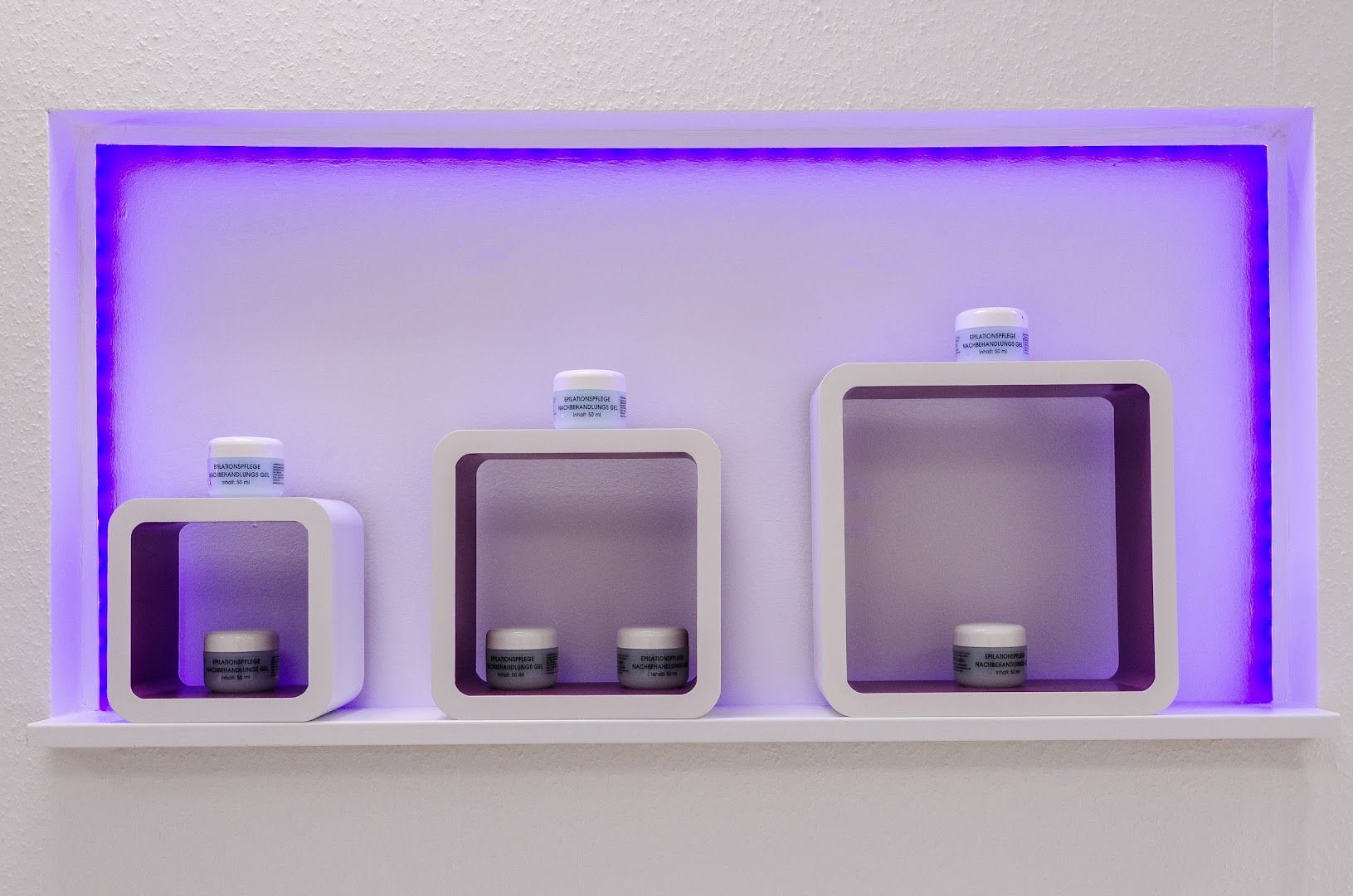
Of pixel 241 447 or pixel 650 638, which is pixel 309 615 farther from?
pixel 650 638

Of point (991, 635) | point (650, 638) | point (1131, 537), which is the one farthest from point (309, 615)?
point (1131, 537)

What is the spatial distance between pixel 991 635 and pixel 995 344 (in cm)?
24

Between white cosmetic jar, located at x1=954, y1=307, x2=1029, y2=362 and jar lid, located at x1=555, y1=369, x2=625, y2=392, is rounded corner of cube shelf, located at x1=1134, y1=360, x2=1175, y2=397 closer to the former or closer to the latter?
white cosmetic jar, located at x1=954, y1=307, x2=1029, y2=362

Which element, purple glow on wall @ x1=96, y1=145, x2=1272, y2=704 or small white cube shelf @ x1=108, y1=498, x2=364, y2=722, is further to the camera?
purple glow on wall @ x1=96, y1=145, x2=1272, y2=704

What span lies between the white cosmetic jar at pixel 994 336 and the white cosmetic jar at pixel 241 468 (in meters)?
0.57

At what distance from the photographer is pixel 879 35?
0.90 m

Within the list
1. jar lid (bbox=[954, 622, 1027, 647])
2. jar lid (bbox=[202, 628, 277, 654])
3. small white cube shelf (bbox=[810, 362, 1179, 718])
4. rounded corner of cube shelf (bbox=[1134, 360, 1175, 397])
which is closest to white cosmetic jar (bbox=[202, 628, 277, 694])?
jar lid (bbox=[202, 628, 277, 654])

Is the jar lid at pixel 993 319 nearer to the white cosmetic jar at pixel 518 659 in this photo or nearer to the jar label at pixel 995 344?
the jar label at pixel 995 344

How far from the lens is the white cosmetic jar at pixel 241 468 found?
857mm

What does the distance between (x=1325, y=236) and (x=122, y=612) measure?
40.7 inches

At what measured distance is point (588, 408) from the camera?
33.6 inches

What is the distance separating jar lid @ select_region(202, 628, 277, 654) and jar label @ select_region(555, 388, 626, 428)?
11.9 inches

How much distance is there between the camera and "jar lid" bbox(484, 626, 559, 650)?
2.83 ft

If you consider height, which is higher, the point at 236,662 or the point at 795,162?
the point at 795,162
